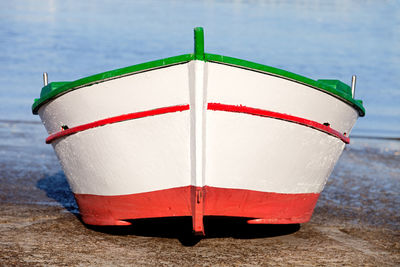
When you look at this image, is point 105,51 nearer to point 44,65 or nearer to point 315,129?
point 44,65

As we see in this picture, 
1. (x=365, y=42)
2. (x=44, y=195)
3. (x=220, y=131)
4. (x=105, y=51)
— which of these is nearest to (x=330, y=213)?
(x=220, y=131)

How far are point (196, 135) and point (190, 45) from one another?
68.5 ft

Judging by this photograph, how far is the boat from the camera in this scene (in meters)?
4.43

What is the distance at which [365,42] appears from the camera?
29.2m

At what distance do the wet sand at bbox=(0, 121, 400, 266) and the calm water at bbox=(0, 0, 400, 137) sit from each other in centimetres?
565

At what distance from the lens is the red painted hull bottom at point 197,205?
4.69 meters

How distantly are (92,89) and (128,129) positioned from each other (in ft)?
1.36

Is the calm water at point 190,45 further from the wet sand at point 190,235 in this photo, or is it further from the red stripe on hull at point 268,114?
the red stripe on hull at point 268,114

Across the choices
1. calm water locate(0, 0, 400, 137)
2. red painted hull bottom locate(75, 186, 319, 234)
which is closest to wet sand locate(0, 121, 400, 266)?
red painted hull bottom locate(75, 186, 319, 234)

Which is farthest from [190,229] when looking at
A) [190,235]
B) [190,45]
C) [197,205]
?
[190,45]

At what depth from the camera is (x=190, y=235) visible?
211 inches

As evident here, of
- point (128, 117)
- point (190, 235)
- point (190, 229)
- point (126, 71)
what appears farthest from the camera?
point (190, 229)

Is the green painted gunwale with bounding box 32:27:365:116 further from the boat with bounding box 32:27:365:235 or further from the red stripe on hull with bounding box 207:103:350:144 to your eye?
the red stripe on hull with bounding box 207:103:350:144

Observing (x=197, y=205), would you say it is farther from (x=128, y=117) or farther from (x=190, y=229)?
(x=190, y=229)
